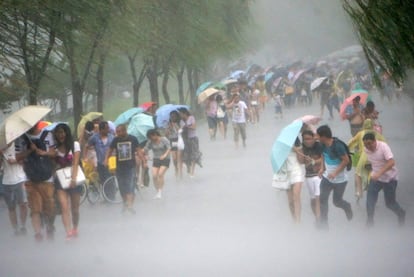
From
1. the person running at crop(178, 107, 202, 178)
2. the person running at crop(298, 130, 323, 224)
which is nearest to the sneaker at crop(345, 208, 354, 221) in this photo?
the person running at crop(298, 130, 323, 224)

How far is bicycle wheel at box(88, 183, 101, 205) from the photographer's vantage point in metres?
15.2

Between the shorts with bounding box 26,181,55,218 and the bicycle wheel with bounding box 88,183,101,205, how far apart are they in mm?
4016

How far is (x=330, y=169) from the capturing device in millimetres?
10891

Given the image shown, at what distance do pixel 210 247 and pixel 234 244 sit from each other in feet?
1.10

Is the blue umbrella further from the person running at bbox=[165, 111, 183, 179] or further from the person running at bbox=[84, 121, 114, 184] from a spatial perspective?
the person running at bbox=[165, 111, 183, 179]

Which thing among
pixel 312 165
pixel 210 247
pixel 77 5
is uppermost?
pixel 77 5

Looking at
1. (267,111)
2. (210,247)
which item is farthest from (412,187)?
(267,111)

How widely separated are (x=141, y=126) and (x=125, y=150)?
121 inches

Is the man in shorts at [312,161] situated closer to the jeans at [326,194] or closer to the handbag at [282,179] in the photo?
the jeans at [326,194]

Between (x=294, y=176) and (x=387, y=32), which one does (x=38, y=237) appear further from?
(x=387, y=32)

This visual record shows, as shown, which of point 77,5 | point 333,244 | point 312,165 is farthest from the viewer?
point 77,5

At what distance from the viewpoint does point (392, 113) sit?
32.7m

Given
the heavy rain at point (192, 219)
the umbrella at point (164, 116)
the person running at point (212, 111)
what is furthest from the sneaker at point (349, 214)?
the person running at point (212, 111)

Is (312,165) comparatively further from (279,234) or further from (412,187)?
(412,187)
